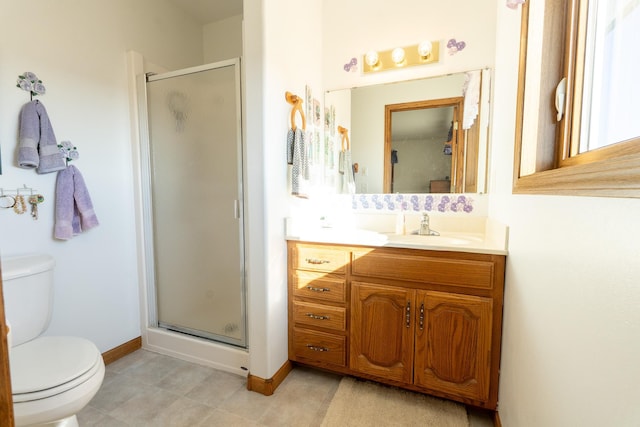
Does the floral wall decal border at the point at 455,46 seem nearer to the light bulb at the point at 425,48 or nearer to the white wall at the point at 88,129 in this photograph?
the light bulb at the point at 425,48

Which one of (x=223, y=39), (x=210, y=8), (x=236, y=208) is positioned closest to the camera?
(x=236, y=208)

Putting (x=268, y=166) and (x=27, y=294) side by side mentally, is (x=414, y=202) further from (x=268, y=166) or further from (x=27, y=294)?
(x=27, y=294)

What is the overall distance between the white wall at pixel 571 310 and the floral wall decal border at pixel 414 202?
637mm

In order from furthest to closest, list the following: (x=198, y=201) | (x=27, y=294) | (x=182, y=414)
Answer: (x=198, y=201) → (x=182, y=414) → (x=27, y=294)

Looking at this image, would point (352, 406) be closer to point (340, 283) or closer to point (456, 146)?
point (340, 283)

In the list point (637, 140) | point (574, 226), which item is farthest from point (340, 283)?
point (637, 140)

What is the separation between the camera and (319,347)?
5.80 ft

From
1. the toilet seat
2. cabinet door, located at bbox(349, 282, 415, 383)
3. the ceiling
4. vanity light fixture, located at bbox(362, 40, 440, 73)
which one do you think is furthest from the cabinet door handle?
the ceiling

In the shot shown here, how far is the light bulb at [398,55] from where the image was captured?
2021 mm

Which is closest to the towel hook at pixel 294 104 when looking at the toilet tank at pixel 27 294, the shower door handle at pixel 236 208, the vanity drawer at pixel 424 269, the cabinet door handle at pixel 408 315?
the shower door handle at pixel 236 208

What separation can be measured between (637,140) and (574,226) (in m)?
0.29

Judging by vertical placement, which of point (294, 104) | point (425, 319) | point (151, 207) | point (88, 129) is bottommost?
point (425, 319)

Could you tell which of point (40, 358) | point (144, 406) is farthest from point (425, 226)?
point (40, 358)

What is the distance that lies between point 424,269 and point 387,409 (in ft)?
2.54
